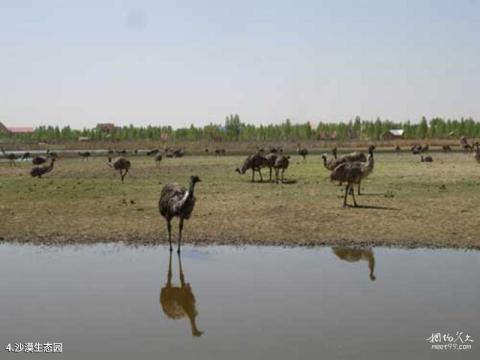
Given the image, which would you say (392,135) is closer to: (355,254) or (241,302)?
(355,254)

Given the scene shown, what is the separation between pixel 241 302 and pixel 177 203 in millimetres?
4866

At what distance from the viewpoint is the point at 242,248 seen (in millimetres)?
14867

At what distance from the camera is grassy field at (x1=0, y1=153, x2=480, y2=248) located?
16.0 m

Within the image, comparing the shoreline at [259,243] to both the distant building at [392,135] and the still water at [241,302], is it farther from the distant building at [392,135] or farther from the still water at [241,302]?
the distant building at [392,135]

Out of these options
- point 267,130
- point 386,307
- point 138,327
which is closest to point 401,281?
point 386,307

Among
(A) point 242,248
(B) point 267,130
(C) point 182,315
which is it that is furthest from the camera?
(B) point 267,130

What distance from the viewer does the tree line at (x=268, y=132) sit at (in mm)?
132000

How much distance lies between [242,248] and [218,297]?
4.25 m

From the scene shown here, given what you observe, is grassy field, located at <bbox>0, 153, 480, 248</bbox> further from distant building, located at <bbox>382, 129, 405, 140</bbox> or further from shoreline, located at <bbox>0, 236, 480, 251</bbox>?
distant building, located at <bbox>382, 129, 405, 140</bbox>

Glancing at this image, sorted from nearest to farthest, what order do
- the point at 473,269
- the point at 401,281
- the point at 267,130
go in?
the point at 401,281
the point at 473,269
the point at 267,130

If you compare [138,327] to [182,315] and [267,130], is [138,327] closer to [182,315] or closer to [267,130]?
[182,315]

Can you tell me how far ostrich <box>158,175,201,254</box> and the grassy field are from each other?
119cm

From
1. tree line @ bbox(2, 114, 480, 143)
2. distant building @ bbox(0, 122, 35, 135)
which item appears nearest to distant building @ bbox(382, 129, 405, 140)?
tree line @ bbox(2, 114, 480, 143)

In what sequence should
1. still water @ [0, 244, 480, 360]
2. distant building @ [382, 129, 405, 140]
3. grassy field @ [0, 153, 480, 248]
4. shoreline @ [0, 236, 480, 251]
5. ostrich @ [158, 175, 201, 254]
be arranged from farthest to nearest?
distant building @ [382, 129, 405, 140] < grassy field @ [0, 153, 480, 248] < shoreline @ [0, 236, 480, 251] < ostrich @ [158, 175, 201, 254] < still water @ [0, 244, 480, 360]
